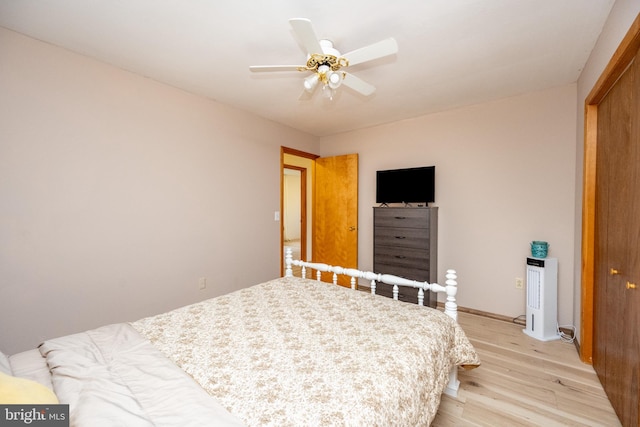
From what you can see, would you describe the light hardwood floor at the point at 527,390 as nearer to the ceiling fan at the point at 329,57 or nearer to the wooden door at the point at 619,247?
the wooden door at the point at 619,247

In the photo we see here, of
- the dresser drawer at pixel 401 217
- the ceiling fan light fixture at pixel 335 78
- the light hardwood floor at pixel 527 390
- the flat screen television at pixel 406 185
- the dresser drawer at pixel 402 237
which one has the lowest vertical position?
the light hardwood floor at pixel 527 390

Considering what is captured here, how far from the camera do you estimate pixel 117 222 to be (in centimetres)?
240

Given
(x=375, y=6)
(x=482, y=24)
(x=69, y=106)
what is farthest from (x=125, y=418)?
(x=482, y=24)

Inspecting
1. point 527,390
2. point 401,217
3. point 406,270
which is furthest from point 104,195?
point 527,390

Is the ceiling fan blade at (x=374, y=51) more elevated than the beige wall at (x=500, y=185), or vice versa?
the ceiling fan blade at (x=374, y=51)

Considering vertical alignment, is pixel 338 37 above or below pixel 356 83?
above

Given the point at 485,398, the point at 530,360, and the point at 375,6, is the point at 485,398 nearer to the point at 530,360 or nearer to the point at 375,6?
the point at 530,360

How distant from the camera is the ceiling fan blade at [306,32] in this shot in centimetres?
135

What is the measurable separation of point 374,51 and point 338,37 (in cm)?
41

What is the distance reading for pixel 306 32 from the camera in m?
1.43

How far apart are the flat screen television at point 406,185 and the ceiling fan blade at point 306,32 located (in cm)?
228

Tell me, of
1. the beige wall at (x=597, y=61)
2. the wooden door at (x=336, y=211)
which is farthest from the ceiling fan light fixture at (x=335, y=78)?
the wooden door at (x=336, y=211)

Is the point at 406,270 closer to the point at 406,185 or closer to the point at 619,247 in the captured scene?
the point at 406,185

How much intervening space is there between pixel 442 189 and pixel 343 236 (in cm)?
158
